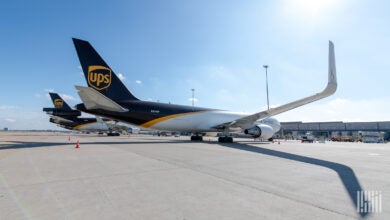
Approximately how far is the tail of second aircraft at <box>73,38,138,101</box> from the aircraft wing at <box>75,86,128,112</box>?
160cm

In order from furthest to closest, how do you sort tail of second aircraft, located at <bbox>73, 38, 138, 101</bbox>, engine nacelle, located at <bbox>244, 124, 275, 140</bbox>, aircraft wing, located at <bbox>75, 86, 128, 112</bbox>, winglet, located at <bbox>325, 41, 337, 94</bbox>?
engine nacelle, located at <bbox>244, 124, 275, 140</bbox>, tail of second aircraft, located at <bbox>73, 38, 138, 101</bbox>, aircraft wing, located at <bbox>75, 86, 128, 112</bbox>, winglet, located at <bbox>325, 41, 337, 94</bbox>

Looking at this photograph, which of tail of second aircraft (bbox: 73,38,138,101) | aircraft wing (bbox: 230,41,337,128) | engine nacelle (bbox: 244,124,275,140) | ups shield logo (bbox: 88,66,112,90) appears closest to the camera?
aircraft wing (bbox: 230,41,337,128)

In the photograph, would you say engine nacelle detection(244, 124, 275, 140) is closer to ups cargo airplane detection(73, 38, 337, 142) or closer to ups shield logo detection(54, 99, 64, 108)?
ups cargo airplane detection(73, 38, 337, 142)

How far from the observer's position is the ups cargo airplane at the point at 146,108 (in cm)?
1545

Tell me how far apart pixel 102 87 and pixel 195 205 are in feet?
53.0

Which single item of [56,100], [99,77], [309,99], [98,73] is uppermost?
[56,100]

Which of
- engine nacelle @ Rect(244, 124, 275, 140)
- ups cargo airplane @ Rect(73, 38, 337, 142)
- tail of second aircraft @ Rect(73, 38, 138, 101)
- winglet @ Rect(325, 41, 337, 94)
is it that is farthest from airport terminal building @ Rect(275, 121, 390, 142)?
tail of second aircraft @ Rect(73, 38, 138, 101)

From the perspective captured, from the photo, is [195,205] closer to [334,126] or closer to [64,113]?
[64,113]

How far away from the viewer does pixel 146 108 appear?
63.3ft

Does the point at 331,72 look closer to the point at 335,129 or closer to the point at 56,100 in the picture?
the point at 56,100

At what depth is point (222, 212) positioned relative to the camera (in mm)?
3334

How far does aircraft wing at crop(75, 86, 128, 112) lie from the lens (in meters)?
14.5

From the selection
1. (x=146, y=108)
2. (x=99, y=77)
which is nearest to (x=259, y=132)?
(x=146, y=108)

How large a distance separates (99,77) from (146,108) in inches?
174
